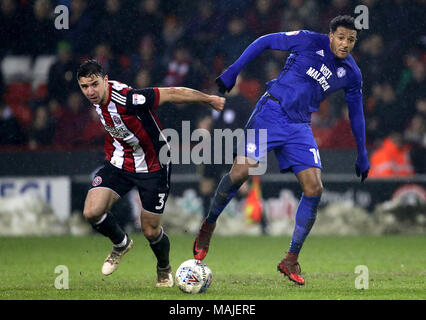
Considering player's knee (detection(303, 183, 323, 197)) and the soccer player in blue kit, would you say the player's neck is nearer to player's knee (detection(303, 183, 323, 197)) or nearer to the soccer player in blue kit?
the soccer player in blue kit

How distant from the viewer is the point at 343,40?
675 centimetres

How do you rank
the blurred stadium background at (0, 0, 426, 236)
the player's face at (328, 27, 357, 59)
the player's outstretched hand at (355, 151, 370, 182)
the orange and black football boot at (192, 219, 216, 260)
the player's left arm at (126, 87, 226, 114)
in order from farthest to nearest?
the blurred stadium background at (0, 0, 426, 236), the player's outstretched hand at (355, 151, 370, 182), the orange and black football boot at (192, 219, 216, 260), the player's face at (328, 27, 357, 59), the player's left arm at (126, 87, 226, 114)

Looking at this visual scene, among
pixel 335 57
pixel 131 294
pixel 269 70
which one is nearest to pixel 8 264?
pixel 131 294

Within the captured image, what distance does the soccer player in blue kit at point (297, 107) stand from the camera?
6770 millimetres

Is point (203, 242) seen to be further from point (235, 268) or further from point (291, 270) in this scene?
point (235, 268)

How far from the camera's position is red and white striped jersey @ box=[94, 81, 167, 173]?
656 cm

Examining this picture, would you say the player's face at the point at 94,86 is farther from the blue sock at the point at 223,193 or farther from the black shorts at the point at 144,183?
the blue sock at the point at 223,193

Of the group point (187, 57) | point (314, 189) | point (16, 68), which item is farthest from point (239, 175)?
point (16, 68)

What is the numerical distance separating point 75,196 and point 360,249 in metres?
3.79

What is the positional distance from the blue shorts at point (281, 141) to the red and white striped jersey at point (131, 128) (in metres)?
0.72

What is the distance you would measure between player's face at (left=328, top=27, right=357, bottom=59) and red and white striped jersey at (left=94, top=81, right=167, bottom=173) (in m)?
1.49

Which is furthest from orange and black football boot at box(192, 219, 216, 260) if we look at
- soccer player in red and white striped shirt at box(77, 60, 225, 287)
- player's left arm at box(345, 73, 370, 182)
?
player's left arm at box(345, 73, 370, 182)

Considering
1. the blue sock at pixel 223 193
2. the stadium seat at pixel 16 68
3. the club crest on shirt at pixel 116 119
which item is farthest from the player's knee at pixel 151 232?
the stadium seat at pixel 16 68

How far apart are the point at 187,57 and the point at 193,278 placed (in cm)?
645
